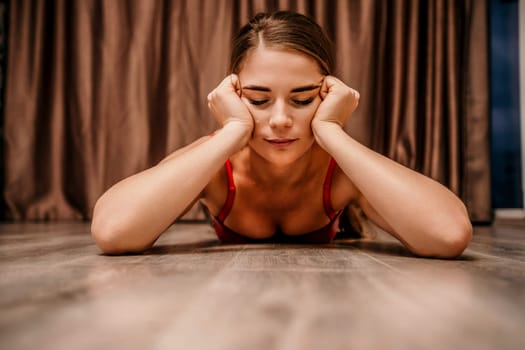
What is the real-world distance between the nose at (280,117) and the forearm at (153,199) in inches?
4.0

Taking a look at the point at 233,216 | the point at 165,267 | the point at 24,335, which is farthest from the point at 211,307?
the point at 233,216

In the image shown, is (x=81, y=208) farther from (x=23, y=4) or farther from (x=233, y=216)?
(x=233, y=216)

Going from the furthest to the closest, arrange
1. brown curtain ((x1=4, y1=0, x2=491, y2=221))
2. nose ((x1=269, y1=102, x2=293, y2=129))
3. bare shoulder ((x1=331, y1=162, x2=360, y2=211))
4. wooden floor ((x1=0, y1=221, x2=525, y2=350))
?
brown curtain ((x1=4, y1=0, x2=491, y2=221)) → bare shoulder ((x1=331, y1=162, x2=360, y2=211)) → nose ((x1=269, y1=102, x2=293, y2=129)) → wooden floor ((x1=0, y1=221, x2=525, y2=350))

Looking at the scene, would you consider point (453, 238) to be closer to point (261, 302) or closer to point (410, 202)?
point (410, 202)

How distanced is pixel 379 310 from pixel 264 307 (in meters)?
0.16

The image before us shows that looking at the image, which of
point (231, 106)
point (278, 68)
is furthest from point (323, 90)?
point (231, 106)

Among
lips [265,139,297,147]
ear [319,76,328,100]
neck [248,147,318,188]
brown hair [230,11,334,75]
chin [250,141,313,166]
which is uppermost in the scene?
brown hair [230,11,334,75]

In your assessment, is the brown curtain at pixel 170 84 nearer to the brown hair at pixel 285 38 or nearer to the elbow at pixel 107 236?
the brown hair at pixel 285 38

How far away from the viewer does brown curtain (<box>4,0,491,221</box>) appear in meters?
2.69

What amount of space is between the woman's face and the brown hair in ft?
0.08

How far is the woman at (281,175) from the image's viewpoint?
1.05 meters

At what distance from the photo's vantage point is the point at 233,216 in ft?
4.51

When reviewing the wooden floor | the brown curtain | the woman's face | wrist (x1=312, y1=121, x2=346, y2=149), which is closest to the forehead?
the woman's face

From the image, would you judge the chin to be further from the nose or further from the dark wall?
the dark wall
